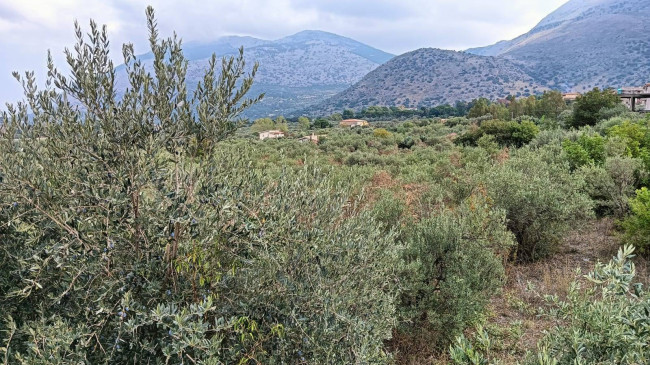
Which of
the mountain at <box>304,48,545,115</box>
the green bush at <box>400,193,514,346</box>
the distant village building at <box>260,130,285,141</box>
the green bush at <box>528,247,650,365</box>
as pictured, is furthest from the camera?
the mountain at <box>304,48,545,115</box>

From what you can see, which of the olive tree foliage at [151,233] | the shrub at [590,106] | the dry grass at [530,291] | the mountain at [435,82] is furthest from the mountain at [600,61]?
the olive tree foliage at [151,233]

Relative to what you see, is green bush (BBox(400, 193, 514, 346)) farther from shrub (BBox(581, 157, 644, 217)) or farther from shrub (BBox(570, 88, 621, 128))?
Result: shrub (BBox(570, 88, 621, 128))

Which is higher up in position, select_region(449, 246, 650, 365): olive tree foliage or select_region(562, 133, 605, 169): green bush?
select_region(449, 246, 650, 365): olive tree foliage

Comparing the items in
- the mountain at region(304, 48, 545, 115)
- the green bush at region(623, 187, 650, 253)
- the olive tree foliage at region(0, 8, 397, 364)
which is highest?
the mountain at region(304, 48, 545, 115)

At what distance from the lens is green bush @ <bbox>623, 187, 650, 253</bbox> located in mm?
8875

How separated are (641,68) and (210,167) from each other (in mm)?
203746

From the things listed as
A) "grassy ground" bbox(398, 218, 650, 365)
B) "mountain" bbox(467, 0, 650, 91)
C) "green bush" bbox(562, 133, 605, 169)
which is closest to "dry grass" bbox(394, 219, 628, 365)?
"grassy ground" bbox(398, 218, 650, 365)

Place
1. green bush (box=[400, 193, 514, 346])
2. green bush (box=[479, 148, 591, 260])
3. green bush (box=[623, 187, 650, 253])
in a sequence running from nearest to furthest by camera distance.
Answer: green bush (box=[400, 193, 514, 346]) → green bush (box=[623, 187, 650, 253]) → green bush (box=[479, 148, 591, 260])

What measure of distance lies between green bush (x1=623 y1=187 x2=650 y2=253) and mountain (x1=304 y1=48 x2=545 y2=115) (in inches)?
5382

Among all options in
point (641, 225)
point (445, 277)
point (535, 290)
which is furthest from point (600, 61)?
point (445, 277)

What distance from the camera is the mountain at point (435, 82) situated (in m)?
145

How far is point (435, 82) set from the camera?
517 feet

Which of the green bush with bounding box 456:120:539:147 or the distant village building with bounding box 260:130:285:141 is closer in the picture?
the green bush with bounding box 456:120:539:147

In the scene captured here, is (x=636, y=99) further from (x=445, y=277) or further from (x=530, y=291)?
(x=445, y=277)
